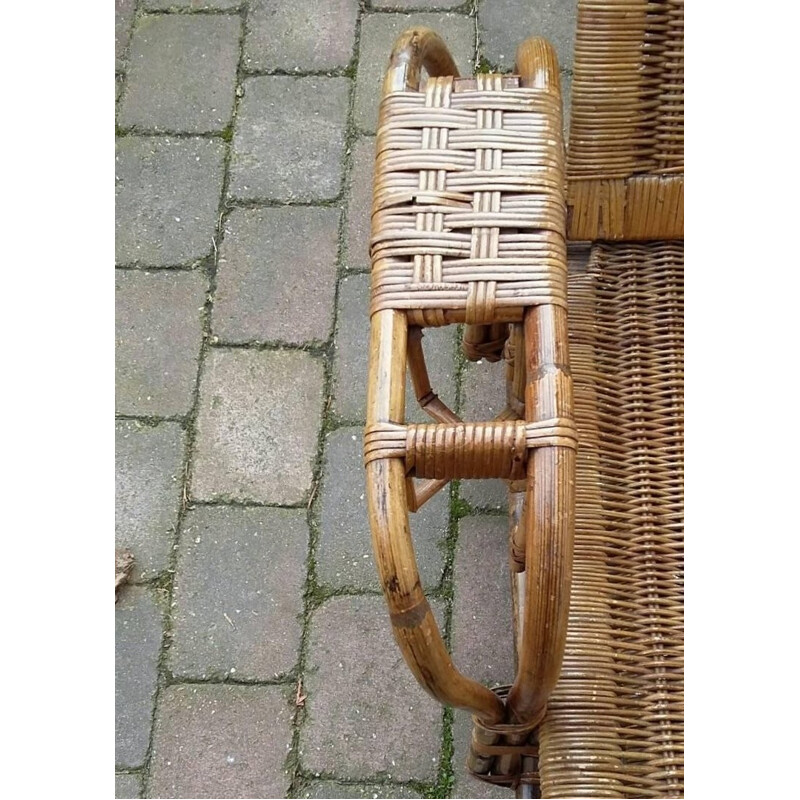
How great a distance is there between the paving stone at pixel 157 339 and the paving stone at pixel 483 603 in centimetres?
67

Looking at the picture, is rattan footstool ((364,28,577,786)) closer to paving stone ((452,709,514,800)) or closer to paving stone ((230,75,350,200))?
paving stone ((452,709,514,800))

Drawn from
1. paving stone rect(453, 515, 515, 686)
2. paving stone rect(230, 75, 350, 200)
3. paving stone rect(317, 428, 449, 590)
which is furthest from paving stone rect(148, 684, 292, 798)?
paving stone rect(230, 75, 350, 200)

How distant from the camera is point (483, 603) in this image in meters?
1.83

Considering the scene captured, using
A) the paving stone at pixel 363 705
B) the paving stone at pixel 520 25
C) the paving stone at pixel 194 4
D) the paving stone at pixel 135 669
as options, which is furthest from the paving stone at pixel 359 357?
the paving stone at pixel 194 4

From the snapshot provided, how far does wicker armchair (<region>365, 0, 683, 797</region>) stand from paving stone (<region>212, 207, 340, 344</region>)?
662mm

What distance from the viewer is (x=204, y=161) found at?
2254 mm

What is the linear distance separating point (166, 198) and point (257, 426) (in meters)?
0.62

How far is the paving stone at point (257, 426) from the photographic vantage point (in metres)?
1.95

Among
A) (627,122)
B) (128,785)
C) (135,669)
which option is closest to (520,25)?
(627,122)

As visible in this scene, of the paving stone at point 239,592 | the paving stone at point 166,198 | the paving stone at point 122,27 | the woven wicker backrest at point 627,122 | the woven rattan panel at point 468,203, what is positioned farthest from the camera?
the paving stone at point 122,27

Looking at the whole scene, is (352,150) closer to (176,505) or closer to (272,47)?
(272,47)

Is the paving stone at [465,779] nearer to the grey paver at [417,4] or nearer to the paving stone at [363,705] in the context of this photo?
the paving stone at [363,705]

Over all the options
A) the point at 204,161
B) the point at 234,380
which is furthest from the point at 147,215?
the point at 234,380

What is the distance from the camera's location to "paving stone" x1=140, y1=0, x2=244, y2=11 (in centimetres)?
244
